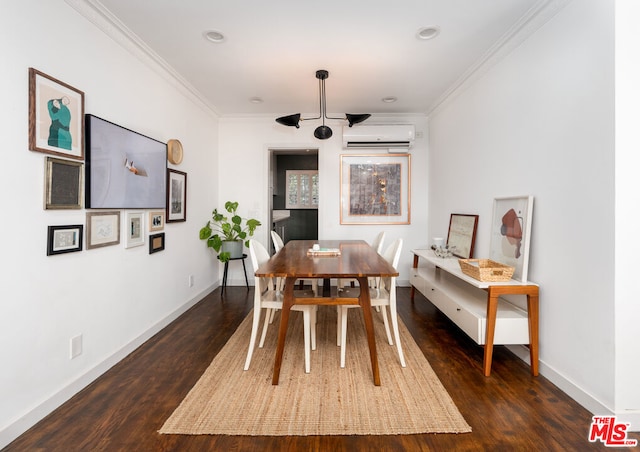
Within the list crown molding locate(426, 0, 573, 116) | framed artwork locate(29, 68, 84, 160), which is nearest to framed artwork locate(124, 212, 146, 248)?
framed artwork locate(29, 68, 84, 160)

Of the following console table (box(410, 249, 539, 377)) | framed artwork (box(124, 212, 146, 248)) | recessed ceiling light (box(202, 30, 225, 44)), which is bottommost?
console table (box(410, 249, 539, 377))

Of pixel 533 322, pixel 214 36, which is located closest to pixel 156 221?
pixel 214 36

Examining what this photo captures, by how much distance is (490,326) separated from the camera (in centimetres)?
224

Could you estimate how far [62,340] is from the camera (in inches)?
78.6

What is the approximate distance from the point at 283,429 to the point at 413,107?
4.23 m

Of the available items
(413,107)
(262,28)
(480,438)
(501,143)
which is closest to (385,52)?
(262,28)

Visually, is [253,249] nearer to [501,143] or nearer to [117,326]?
[117,326]

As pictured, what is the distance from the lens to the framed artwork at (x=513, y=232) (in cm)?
241

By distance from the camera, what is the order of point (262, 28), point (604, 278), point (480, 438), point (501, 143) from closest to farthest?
point (480, 438), point (604, 278), point (262, 28), point (501, 143)

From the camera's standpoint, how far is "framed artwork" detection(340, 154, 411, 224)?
4.90 metres

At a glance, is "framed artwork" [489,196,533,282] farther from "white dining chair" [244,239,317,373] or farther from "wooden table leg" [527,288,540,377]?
"white dining chair" [244,239,317,373]

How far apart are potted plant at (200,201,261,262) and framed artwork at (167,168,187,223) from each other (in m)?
0.56

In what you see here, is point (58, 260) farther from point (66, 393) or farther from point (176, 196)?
point (176, 196)

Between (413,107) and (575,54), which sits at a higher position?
(413,107)
